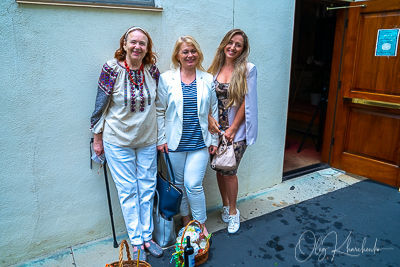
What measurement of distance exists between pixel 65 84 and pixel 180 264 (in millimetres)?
1738

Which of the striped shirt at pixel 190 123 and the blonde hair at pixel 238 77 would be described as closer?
the striped shirt at pixel 190 123

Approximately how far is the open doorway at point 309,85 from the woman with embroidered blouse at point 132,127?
7.40 feet

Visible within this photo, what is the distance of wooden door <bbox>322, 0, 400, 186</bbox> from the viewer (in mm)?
3584

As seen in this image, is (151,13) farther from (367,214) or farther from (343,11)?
(367,214)

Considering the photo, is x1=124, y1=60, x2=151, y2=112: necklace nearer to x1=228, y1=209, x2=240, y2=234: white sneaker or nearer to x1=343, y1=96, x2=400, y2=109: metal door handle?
x1=228, y1=209, x2=240, y2=234: white sneaker

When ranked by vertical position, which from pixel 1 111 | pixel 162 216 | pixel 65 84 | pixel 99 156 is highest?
pixel 65 84

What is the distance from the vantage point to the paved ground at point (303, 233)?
2.53 metres

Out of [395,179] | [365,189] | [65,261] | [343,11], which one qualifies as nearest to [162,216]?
[65,261]

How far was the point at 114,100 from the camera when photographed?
7.61 feet

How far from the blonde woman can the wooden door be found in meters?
1.97

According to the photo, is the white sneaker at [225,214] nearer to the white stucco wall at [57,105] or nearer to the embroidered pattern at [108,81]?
the white stucco wall at [57,105]

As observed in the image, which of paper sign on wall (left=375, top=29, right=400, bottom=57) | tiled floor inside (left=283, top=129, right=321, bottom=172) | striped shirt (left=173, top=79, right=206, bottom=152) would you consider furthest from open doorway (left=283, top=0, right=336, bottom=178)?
striped shirt (left=173, top=79, right=206, bottom=152)

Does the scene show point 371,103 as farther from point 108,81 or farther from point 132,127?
point 108,81
